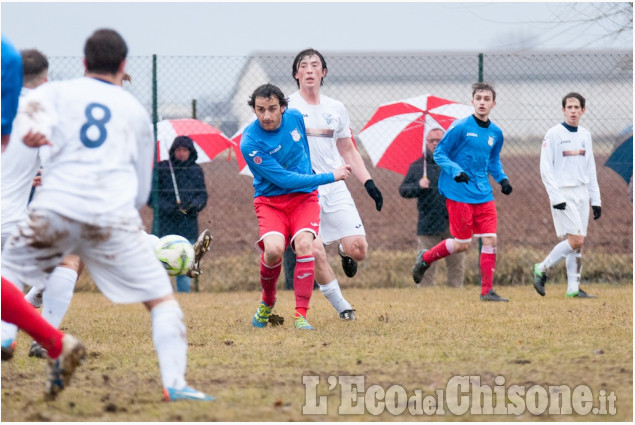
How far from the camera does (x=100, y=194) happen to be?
4184 mm

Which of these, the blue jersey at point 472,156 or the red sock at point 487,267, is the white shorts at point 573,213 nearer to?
the red sock at point 487,267

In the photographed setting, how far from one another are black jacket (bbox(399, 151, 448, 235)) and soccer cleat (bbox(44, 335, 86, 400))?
7752 mm

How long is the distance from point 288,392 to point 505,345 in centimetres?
200

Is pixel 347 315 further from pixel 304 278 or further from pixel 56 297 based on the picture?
pixel 56 297

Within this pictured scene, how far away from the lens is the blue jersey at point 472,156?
938cm

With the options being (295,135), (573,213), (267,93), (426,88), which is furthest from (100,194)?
(426,88)

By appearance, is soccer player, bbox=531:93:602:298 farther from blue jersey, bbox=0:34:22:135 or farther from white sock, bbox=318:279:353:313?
blue jersey, bbox=0:34:22:135

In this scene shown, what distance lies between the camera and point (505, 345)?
5.99 metres

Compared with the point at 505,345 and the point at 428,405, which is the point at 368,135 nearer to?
the point at 505,345

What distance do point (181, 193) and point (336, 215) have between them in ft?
13.9

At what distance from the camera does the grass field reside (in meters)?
4.20

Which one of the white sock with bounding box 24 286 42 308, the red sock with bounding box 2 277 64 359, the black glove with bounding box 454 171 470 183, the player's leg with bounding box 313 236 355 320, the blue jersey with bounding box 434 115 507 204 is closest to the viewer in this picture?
the red sock with bounding box 2 277 64 359

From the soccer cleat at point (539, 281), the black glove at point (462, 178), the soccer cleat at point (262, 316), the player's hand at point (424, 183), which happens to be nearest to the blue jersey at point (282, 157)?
the soccer cleat at point (262, 316)

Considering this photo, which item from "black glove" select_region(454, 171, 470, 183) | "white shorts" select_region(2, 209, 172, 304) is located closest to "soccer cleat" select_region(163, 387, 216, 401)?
"white shorts" select_region(2, 209, 172, 304)
